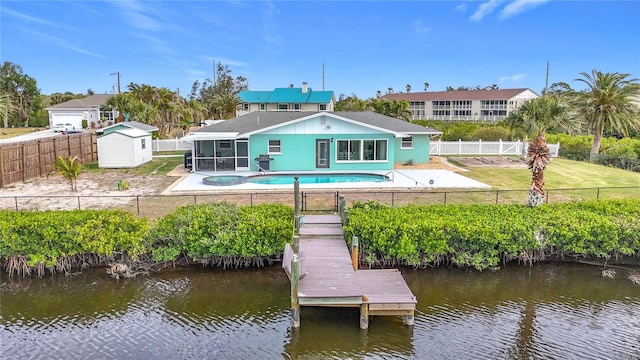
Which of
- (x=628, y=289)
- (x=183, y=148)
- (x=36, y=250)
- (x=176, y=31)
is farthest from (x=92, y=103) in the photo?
(x=628, y=289)

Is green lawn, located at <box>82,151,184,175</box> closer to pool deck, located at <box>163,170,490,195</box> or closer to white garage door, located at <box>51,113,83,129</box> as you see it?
pool deck, located at <box>163,170,490,195</box>

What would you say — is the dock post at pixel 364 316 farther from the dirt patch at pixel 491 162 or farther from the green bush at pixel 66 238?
the dirt patch at pixel 491 162

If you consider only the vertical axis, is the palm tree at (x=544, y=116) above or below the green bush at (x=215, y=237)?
above

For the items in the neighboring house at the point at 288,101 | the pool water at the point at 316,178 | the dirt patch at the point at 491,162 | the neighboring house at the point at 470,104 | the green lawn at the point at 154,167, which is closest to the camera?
the pool water at the point at 316,178

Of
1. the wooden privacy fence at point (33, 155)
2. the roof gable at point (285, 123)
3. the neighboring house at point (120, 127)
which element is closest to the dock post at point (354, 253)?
the roof gable at point (285, 123)

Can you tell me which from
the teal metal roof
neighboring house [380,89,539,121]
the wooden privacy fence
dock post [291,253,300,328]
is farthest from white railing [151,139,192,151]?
neighboring house [380,89,539,121]

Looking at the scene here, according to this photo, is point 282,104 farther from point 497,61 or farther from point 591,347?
point 497,61
